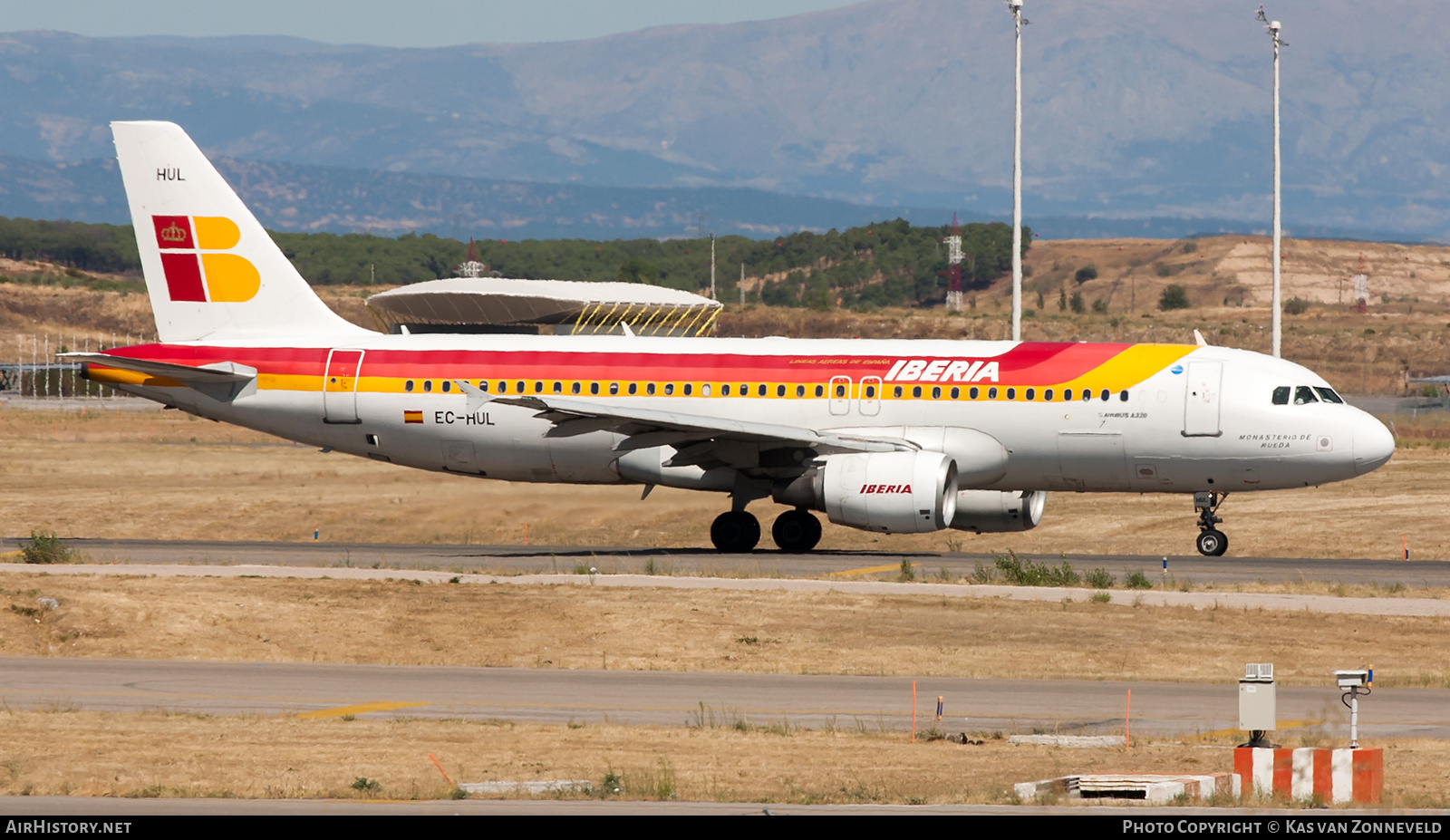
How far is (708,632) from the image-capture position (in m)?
24.1

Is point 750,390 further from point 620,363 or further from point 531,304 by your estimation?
point 531,304

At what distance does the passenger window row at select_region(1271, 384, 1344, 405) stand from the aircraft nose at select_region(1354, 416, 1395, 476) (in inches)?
29.6

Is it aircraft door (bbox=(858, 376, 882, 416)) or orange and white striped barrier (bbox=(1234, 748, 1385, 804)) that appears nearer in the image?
orange and white striped barrier (bbox=(1234, 748, 1385, 804))

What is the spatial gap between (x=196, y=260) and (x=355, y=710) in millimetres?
20242

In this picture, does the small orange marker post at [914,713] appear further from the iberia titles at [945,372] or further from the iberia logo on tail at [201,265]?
the iberia logo on tail at [201,265]

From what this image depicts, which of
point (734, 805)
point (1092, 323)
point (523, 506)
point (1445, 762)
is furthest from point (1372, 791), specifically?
point (1092, 323)

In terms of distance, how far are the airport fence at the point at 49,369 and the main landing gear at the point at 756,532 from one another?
116ft

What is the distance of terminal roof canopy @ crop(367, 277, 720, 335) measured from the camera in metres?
73.9

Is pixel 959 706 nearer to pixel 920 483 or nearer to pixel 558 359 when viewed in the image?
pixel 920 483

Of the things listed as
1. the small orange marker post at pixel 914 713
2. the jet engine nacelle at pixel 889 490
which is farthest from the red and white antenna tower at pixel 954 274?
the small orange marker post at pixel 914 713

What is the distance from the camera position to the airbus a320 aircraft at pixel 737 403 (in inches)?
1266

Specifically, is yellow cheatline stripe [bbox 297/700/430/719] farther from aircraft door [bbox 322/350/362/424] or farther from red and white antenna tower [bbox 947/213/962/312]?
red and white antenna tower [bbox 947/213/962/312]

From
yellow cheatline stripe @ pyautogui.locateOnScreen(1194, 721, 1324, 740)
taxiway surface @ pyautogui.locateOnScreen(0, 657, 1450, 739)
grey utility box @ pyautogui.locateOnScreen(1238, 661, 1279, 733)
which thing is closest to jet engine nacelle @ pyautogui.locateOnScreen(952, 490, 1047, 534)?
taxiway surface @ pyautogui.locateOnScreen(0, 657, 1450, 739)

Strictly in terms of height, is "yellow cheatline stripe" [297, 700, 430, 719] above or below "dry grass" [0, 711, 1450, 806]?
below
